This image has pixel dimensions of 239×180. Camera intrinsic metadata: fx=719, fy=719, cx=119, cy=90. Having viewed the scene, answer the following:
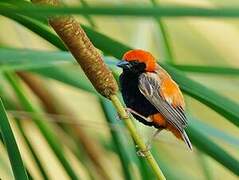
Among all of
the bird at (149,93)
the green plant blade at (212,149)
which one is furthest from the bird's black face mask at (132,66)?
the green plant blade at (212,149)

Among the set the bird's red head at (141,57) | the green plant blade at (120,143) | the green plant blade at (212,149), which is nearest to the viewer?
the bird's red head at (141,57)

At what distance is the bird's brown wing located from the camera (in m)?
0.50

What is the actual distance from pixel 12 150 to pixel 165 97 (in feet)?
0.40

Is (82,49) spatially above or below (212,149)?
above

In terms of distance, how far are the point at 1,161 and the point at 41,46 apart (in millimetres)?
517

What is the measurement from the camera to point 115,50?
1.85ft

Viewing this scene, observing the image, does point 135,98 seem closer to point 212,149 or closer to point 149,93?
point 149,93

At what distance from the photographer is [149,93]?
50 centimetres

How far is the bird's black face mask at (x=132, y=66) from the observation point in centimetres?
50

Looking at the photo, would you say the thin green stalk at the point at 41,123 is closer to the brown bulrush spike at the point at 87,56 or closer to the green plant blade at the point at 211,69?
the green plant blade at the point at 211,69

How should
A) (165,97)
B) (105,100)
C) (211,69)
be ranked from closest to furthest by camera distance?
(165,97)
(211,69)
(105,100)

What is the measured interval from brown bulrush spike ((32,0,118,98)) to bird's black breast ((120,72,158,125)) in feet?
0.20

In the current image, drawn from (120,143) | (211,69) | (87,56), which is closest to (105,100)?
(120,143)

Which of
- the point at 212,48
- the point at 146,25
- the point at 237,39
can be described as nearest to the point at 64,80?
the point at 146,25
